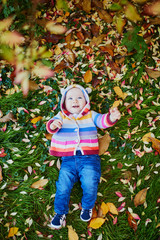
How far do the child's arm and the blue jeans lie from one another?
48cm

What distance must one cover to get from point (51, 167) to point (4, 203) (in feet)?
2.76

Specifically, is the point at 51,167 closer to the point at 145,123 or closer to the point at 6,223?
the point at 6,223

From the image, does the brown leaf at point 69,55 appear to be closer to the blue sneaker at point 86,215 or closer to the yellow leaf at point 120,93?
the yellow leaf at point 120,93

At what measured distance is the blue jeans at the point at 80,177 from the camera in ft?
8.23

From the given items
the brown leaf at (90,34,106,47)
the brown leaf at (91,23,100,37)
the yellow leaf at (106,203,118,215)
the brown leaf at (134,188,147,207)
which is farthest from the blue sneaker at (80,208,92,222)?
the brown leaf at (91,23,100,37)

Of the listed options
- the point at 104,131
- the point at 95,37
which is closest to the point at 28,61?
the point at 104,131

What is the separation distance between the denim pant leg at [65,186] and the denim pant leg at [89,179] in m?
0.13

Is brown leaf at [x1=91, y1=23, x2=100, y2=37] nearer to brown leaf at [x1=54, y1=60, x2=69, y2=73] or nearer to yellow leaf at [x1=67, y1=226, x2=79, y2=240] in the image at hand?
brown leaf at [x1=54, y1=60, x2=69, y2=73]

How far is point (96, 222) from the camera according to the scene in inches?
105

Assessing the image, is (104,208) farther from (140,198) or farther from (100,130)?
(100,130)

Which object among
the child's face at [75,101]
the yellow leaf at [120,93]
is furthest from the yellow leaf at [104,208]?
the yellow leaf at [120,93]

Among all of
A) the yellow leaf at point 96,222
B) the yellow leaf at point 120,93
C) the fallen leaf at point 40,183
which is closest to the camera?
the yellow leaf at point 96,222

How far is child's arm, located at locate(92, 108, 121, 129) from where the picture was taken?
95.9 inches

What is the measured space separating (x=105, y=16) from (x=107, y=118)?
1901mm
